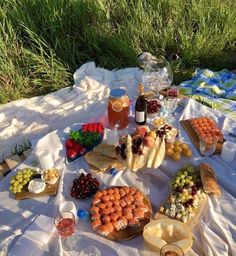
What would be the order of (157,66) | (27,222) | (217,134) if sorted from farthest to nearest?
(157,66) < (217,134) < (27,222)

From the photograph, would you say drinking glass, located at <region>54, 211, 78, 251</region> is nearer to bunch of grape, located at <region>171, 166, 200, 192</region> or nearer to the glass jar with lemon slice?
bunch of grape, located at <region>171, 166, 200, 192</region>

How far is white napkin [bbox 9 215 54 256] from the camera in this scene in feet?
6.91

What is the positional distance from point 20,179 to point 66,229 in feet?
2.02

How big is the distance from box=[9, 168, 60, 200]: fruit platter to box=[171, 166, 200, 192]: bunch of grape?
0.83 meters

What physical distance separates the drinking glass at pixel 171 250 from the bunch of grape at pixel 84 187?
69 centimetres

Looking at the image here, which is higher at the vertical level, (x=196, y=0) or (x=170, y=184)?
(x=196, y=0)

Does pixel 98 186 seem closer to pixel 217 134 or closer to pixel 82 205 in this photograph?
pixel 82 205

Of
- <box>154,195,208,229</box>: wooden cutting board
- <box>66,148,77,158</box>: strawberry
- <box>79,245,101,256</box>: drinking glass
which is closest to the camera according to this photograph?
<box>79,245,101,256</box>: drinking glass

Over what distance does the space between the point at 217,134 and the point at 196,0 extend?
2828 mm

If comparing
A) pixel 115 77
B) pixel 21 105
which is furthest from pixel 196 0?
pixel 21 105

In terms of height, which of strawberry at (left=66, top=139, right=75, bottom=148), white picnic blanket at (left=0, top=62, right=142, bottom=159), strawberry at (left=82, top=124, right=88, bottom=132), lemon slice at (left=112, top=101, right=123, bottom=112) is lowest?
white picnic blanket at (left=0, top=62, right=142, bottom=159)

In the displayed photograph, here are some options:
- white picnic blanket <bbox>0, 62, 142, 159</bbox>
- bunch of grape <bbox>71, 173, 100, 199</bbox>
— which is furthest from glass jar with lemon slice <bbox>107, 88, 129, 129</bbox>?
white picnic blanket <bbox>0, 62, 142, 159</bbox>

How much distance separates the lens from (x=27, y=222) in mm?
2338

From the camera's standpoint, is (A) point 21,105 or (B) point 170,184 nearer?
(B) point 170,184
